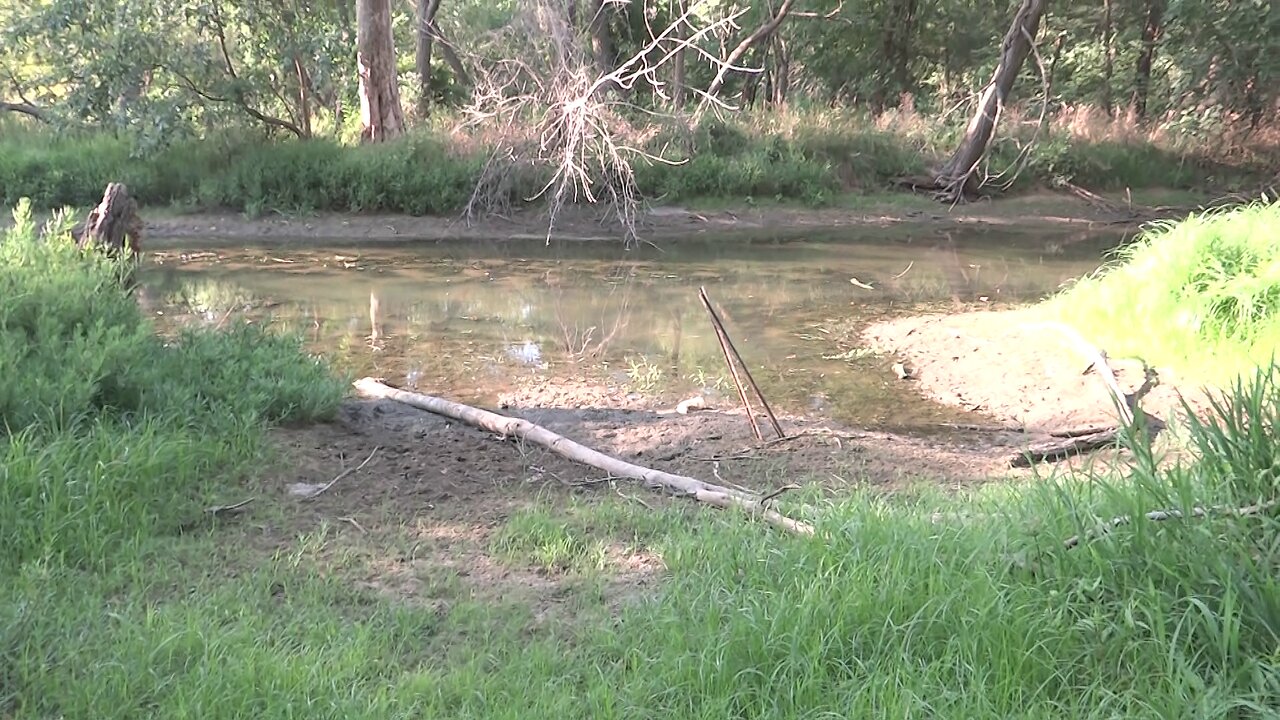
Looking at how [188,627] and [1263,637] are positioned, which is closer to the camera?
[1263,637]

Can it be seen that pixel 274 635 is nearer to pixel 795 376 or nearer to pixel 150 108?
pixel 795 376

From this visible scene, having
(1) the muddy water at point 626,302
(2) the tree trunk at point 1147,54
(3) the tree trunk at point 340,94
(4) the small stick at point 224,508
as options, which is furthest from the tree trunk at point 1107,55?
(4) the small stick at point 224,508

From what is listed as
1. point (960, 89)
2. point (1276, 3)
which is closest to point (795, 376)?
point (1276, 3)

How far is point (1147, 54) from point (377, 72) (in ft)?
66.1

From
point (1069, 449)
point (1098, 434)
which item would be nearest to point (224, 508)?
point (1069, 449)

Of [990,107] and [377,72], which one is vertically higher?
[377,72]

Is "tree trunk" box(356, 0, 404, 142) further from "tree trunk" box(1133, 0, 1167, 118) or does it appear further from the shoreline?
"tree trunk" box(1133, 0, 1167, 118)

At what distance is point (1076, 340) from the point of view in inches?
335

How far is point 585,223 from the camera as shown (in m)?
18.2

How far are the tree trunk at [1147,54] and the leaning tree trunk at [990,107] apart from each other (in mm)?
7640

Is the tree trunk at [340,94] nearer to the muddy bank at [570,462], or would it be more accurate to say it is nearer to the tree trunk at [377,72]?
the tree trunk at [377,72]

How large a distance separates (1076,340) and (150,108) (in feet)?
52.2

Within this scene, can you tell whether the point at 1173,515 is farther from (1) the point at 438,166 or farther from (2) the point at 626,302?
(1) the point at 438,166

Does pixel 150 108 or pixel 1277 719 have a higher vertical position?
pixel 150 108
